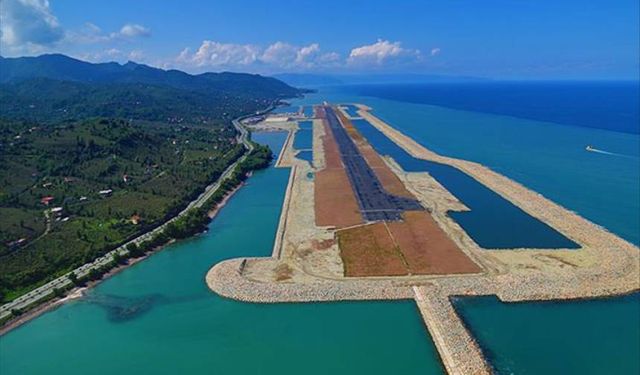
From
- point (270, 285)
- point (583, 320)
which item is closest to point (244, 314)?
point (270, 285)

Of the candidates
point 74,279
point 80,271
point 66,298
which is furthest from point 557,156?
point 66,298

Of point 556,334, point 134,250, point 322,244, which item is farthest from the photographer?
point 322,244

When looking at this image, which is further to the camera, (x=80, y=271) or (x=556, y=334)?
(x=80, y=271)

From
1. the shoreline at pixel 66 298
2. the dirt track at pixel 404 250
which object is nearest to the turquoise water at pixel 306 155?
the dirt track at pixel 404 250

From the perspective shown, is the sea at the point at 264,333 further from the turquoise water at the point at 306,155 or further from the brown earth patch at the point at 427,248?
the turquoise water at the point at 306,155

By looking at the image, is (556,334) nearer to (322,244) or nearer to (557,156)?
(322,244)

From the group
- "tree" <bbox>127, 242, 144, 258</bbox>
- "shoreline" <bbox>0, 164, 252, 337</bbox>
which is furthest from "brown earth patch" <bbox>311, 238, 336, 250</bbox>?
"tree" <bbox>127, 242, 144, 258</bbox>

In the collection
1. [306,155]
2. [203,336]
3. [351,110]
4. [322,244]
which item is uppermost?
[351,110]
